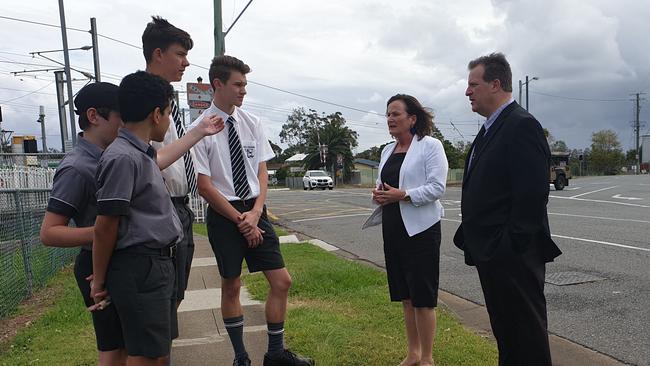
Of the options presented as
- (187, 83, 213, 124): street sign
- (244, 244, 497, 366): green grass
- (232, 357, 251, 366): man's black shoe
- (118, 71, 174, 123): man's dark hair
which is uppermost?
(187, 83, 213, 124): street sign

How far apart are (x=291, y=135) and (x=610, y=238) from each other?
84.9 metres

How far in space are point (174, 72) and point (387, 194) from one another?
163 cm

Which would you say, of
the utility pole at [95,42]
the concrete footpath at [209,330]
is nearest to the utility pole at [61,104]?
the utility pole at [95,42]

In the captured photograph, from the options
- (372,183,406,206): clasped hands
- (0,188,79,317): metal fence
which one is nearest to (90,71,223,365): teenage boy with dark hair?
(372,183,406,206): clasped hands

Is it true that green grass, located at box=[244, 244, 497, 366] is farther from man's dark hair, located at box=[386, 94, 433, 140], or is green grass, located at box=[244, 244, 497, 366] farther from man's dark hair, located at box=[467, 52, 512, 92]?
man's dark hair, located at box=[467, 52, 512, 92]

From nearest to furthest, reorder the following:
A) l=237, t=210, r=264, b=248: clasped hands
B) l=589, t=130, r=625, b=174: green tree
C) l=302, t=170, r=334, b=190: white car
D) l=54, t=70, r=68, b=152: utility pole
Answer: l=237, t=210, r=264, b=248: clasped hands < l=54, t=70, r=68, b=152: utility pole < l=302, t=170, r=334, b=190: white car < l=589, t=130, r=625, b=174: green tree

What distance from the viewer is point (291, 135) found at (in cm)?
9300

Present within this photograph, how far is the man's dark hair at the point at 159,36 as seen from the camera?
9.91 feet

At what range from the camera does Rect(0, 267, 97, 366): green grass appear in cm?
385

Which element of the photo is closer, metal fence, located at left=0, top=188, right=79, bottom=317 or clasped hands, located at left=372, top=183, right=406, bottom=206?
clasped hands, located at left=372, top=183, right=406, bottom=206

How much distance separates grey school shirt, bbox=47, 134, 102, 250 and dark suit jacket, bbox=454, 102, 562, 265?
6.30 feet

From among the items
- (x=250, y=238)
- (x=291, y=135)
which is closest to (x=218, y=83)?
(x=250, y=238)

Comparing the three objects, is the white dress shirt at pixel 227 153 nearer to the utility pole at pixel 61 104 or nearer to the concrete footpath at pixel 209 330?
the concrete footpath at pixel 209 330

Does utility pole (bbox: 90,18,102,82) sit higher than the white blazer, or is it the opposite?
utility pole (bbox: 90,18,102,82)
